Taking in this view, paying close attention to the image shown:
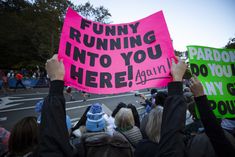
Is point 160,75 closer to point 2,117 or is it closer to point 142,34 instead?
point 142,34

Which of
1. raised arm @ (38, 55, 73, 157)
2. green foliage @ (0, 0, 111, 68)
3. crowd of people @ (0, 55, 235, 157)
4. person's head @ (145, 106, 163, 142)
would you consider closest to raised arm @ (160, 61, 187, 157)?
crowd of people @ (0, 55, 235, 157)

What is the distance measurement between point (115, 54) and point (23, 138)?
118cm

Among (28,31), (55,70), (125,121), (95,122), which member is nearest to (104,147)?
(55,70)

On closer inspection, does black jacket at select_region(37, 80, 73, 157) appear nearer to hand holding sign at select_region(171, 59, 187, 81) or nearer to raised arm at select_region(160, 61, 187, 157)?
raised arm at select_region(160, 61, 187, 157)

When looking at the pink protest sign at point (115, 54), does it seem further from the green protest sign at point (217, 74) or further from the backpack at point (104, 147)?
the backpack at point (104, 147)

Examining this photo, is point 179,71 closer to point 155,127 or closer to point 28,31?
point 155,127

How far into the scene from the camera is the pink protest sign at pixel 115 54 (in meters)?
1.80

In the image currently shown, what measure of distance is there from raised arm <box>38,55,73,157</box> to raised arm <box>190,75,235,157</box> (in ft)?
3.17

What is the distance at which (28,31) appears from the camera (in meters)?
22.8

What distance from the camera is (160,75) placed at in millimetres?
1822

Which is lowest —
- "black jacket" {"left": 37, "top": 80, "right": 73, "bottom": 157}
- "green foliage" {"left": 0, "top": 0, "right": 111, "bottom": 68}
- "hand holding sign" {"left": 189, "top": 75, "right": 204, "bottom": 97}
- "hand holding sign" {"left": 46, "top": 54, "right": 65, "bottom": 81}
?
"black jacket" {"left": 37, "top": 80, "right": 73, "bottom": 157}

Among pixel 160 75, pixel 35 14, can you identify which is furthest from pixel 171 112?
pixel 35 14

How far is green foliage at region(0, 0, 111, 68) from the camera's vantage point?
71.9 ft

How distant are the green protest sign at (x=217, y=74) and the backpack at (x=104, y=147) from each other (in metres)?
1.03
